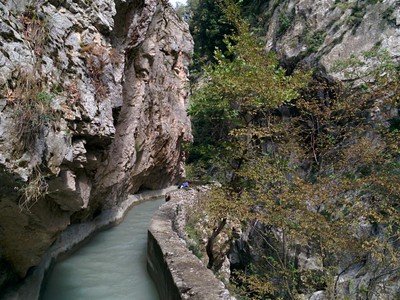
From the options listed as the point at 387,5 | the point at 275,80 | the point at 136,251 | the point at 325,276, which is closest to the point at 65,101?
the point at 136,251

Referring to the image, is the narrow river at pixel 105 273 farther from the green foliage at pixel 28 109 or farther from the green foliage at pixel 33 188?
the green foliage at pixel 28 109

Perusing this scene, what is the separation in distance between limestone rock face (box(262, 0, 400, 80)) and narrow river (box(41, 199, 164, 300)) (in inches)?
491

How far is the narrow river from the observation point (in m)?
6.70

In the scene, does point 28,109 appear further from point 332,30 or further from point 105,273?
point 332,30

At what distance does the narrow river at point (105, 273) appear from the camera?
6703 mm

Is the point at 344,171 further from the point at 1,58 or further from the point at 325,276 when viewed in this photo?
the point at 1,58

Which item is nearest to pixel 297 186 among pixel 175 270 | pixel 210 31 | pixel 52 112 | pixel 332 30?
pixel 175 270

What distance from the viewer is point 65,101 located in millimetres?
5562

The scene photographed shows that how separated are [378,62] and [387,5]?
524cm

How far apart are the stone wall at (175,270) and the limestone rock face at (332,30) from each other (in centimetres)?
1215

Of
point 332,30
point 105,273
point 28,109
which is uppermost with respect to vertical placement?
point 332,30

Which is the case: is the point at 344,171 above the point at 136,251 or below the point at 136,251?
above

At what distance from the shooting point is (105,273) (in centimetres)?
777

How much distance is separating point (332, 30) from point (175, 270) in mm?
19743
